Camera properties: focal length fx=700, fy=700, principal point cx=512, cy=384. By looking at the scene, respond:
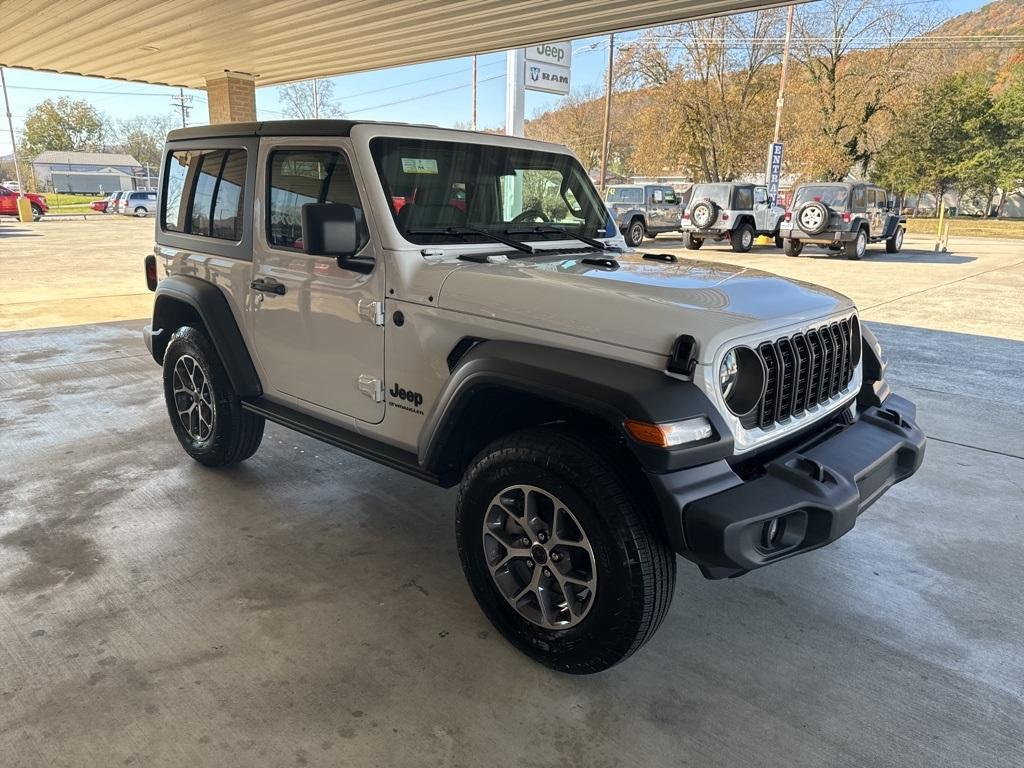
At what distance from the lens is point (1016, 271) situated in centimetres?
1520

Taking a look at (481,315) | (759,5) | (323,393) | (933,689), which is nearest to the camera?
(933,689)

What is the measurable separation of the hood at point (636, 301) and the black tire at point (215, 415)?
5.89 ft

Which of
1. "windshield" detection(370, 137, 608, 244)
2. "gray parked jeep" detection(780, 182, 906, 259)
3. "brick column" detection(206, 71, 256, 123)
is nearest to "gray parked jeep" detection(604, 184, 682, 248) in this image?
"gray parked jeep" detection(780, 182, 906, 259)

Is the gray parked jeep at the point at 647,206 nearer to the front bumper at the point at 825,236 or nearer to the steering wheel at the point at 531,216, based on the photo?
the front bumper at the point at 825,236

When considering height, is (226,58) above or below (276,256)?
above

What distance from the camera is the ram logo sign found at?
35.7ft

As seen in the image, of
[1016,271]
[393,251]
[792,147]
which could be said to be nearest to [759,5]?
[393,251]

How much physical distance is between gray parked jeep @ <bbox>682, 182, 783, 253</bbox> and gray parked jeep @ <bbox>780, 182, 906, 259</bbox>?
1.39m

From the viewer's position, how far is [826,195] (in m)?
17.5

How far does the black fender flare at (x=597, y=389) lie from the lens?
2096 mm

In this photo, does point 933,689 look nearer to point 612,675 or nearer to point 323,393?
point 612,675

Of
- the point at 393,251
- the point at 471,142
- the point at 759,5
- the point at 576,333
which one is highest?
the point at 759,5

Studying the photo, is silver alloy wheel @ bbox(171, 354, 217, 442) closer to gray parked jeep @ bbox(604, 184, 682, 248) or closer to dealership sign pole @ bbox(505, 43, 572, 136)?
dealership sign pole @ bbox(505, 43, 572, 136)

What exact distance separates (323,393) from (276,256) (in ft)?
2.33
